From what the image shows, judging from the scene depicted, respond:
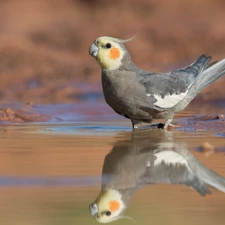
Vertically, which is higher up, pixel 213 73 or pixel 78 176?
pixel 213 73

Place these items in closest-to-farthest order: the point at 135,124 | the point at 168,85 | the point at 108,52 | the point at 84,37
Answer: the point at 108,52
the point at 135,124
the point at 168,85
the point at 84,37

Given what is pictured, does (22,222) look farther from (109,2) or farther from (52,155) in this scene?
(109,2)

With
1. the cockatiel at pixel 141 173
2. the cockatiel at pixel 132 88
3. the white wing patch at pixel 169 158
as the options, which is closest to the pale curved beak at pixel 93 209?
the cockatiel at pixel 141 173

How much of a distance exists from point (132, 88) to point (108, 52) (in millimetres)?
478

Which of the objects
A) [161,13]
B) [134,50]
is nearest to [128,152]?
[134,50]

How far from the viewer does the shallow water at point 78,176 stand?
463 cm

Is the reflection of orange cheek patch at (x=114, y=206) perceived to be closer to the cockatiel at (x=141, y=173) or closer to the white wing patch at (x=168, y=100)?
the cockatiel at (x=141, y=173)

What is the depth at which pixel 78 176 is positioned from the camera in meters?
5.89

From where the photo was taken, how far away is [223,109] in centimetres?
1150

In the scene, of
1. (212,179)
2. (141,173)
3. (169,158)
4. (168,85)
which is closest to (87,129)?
(168,85)

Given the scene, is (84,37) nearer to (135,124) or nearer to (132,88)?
(135,124)

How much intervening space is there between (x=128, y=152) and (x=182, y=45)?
30.6ft

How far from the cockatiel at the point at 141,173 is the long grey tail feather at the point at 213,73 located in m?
2.73

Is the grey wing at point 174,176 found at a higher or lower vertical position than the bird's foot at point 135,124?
lower
